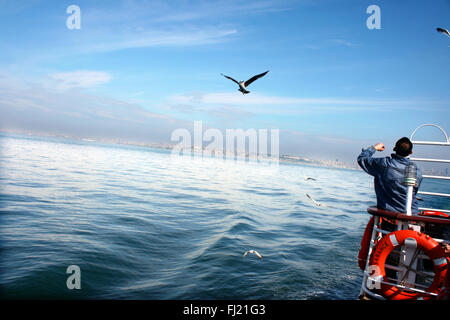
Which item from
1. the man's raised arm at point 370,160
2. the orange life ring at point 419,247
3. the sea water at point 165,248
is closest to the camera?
the orange life ring at point 419,247

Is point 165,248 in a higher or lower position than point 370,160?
lower

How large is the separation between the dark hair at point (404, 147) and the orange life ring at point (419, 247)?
110 cm

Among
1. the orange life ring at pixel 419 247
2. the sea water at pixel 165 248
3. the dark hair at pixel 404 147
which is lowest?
the sea water at pixel 165 248

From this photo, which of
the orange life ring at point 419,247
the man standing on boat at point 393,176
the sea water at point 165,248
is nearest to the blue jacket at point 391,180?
the man standing on boat at point 393,176

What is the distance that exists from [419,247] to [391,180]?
0.89m

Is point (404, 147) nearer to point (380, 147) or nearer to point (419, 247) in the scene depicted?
point (380, 147)

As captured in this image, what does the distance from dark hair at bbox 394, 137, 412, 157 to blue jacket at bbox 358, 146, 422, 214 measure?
70 mm

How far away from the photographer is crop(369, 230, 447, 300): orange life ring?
10.6 ft

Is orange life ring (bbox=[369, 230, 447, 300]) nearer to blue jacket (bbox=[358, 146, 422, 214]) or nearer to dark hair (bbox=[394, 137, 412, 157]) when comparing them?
blue jacket (bbox=[358, 146, 422, 214])

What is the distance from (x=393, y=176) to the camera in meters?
3.71

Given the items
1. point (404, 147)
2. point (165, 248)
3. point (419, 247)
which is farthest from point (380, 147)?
point (165, 248)

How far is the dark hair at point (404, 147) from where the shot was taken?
3.78 m

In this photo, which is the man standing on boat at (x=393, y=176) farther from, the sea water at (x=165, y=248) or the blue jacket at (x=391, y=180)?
the sea water at (x=165, y=248)

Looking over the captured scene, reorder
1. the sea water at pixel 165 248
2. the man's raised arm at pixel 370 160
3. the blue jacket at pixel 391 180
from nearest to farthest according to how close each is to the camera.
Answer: the blue jacket at pixel 391 180 < the man's raised arm at pixel 370 160 < the sea water at pixel 165 248
